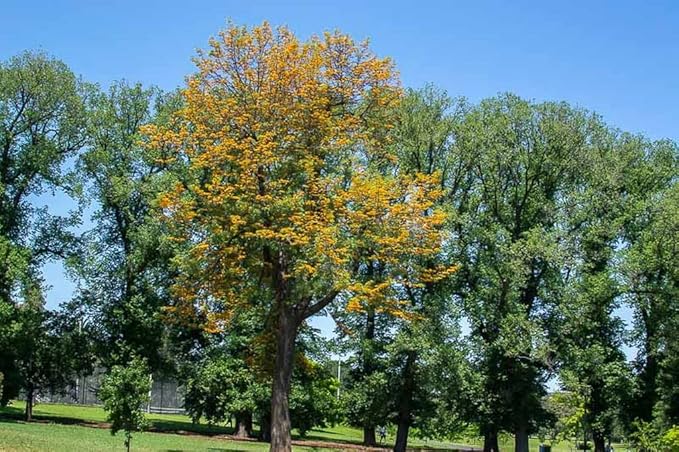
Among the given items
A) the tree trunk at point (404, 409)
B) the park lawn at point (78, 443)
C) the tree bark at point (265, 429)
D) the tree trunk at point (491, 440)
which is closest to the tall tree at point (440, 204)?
the tree trunk at point (404, 409)

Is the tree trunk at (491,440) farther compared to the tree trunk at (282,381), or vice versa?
the tree trunk at (491,440)

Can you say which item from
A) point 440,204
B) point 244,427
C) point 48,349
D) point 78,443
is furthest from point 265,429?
point 78,443

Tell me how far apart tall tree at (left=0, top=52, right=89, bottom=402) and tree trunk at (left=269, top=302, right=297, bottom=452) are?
1503 centimetres

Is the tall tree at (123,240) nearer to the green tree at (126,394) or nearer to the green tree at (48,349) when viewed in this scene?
the green tree at (48,349)

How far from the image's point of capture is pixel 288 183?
942 inches

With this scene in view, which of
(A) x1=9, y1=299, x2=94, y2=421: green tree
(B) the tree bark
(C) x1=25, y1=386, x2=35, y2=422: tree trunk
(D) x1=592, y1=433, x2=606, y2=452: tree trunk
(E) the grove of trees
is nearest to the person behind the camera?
(E) the grove of trees

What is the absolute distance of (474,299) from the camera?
112 ft

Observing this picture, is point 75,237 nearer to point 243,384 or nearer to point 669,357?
point 243,384

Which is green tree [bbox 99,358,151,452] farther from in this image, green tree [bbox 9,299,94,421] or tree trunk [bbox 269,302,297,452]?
green tree [bbox 9,299,94,421]

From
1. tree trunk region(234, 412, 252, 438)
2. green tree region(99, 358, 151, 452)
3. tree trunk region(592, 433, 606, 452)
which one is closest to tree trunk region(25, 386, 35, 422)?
tree trunk region(234, 412, 252, 438)

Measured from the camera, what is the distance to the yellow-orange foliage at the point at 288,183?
23.3 m

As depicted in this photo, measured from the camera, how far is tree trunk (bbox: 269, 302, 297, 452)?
24.1 metres

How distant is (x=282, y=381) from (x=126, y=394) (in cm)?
526

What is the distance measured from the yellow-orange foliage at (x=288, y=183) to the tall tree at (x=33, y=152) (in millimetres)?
13221
